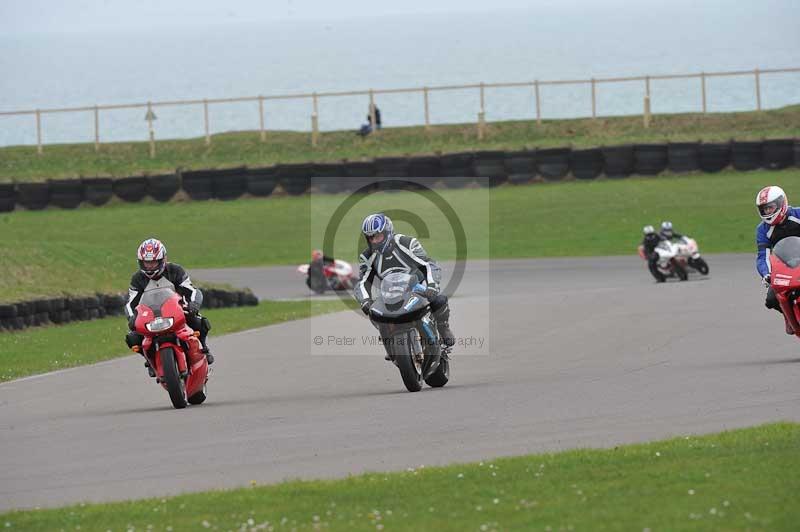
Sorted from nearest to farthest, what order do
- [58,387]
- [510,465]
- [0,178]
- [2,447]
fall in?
[510,465], [2,447], [58,387], [0,178]

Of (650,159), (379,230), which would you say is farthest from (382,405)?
(650,159)

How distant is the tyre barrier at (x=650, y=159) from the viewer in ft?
136

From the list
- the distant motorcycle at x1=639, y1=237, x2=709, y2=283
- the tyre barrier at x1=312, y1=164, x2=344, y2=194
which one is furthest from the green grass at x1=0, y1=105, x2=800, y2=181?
the distant motorcycle at x1=639, y1=237, x2=709, y2=283

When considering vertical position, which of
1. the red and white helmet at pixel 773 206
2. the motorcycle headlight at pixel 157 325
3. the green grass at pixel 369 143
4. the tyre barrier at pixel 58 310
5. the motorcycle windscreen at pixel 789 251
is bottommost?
the tyre barrier at pixel 58 310

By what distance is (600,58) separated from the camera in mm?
126375

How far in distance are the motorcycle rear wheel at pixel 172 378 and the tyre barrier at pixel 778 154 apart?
99.0 ft

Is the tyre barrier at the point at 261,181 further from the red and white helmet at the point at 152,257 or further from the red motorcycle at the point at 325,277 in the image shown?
the red and white helmet at the point at 152,257

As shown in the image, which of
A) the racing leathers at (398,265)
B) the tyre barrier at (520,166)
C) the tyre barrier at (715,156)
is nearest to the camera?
the racing leathers at (398,265)

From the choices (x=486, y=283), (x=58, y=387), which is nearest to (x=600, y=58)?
(x=486, y=283)

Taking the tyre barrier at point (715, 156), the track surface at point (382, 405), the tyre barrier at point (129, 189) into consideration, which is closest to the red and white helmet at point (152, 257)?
the track surface at point (382, 405)

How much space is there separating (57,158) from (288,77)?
73.5 meters

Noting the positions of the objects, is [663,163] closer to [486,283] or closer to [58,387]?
[486,283]

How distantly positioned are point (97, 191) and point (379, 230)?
1243 inches

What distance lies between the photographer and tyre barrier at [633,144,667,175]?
4141 cm
